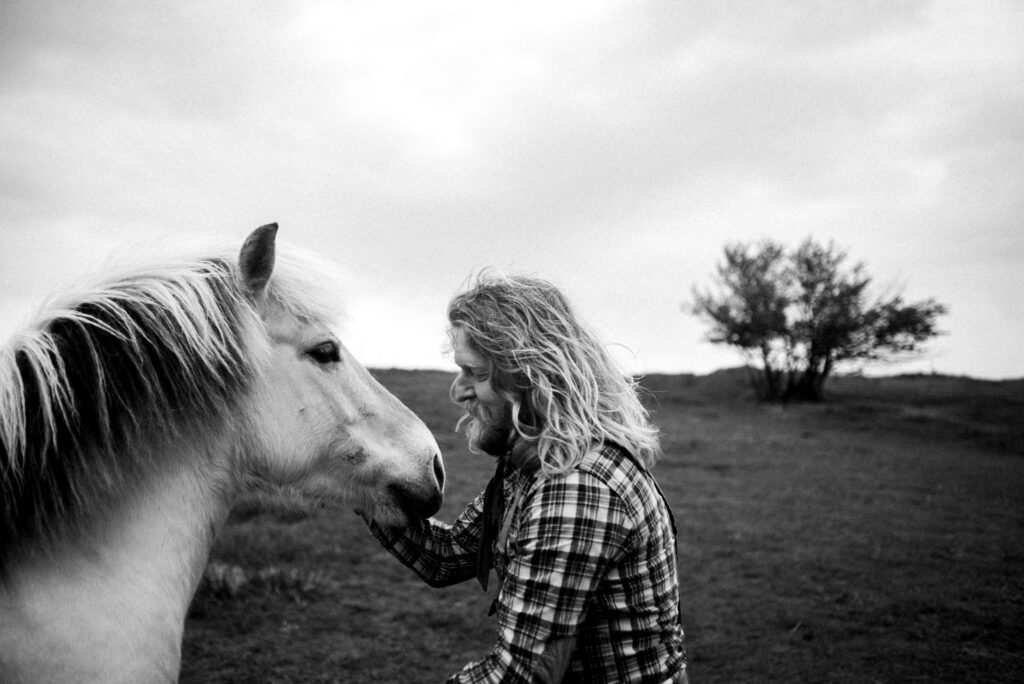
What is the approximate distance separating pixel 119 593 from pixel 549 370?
50.8 inches

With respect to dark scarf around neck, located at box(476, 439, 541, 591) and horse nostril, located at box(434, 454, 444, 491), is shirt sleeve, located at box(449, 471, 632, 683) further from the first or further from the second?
horse nostril, located at box(434, 454, 444, 491)

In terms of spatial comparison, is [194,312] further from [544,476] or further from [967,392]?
[967,392]

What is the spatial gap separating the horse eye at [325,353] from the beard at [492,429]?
1.57 feet

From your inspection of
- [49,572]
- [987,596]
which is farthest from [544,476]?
[987,596]

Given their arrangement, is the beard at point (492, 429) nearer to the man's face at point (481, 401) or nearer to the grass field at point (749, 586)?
the man's face at point (481, 401)

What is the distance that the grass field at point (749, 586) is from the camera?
5.03 meters

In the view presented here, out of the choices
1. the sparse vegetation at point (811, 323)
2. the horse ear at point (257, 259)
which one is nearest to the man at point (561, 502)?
the horse ear at point (257, 259)

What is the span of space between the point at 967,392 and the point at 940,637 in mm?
24029

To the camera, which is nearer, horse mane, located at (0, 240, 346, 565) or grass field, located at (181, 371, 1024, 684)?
horse mane, located at (0, 240, 346, 565)

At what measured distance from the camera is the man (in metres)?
1.71

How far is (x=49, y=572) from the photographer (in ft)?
5.49

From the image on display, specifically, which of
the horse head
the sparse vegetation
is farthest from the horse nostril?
the sparse vegetation

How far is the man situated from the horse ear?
1.96 ft

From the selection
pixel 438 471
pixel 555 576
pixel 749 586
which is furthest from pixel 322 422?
pixel 749 586
